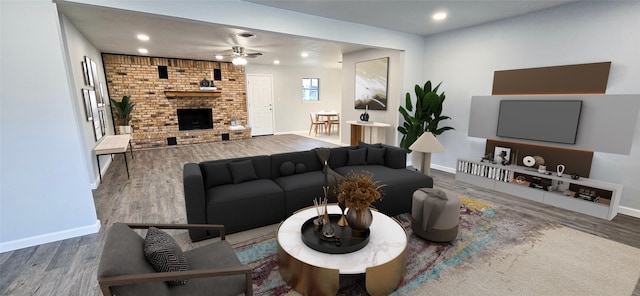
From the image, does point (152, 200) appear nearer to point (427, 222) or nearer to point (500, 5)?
point (427, 222)

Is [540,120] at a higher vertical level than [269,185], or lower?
higher

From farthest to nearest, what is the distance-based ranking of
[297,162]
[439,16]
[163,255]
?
[439,16] → [297,162] → [163,255]

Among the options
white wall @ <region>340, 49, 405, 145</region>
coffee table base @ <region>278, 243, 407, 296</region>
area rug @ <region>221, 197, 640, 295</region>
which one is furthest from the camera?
white wall @ <region>340, 49, 405, 145</region>

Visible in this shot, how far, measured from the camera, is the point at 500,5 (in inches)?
142

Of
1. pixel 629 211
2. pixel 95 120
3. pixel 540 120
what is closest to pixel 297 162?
pixel 540 120

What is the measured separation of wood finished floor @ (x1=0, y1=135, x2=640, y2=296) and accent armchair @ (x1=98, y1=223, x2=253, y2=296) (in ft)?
3.26

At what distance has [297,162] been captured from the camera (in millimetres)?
3529

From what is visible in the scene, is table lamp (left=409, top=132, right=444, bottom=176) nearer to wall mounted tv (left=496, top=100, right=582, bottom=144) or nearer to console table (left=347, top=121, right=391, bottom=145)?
wall mounted tv (left=496, top=100, right=582, bottom=144)

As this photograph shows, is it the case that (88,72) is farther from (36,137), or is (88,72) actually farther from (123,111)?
(36,137)

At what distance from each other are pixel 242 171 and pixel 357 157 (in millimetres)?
1688

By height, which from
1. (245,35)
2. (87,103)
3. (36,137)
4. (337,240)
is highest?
(245,35)

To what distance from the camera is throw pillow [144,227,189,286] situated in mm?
1430

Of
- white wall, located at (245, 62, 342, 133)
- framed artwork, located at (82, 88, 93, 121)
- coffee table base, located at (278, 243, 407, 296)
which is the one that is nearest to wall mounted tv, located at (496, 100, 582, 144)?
coffee table base, located at (278, 243, 407, 296)

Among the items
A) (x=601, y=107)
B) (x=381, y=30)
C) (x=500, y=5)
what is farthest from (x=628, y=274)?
(x=381, y=30)
